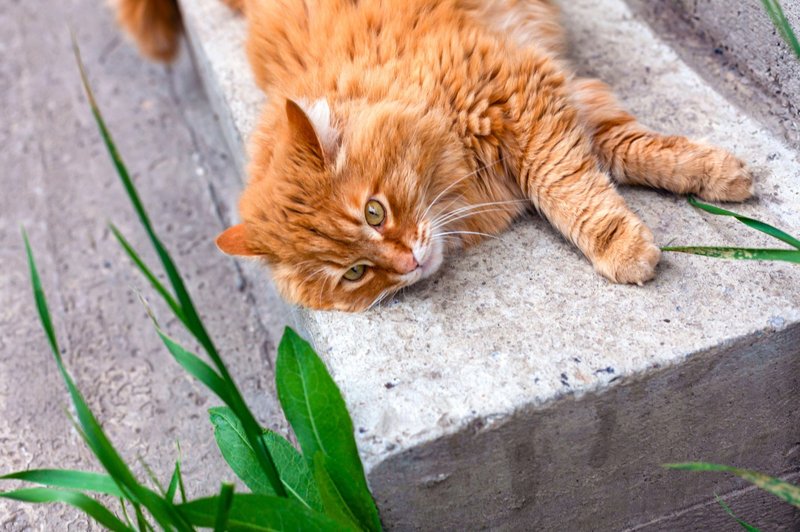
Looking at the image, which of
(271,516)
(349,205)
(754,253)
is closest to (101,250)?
(349,205)

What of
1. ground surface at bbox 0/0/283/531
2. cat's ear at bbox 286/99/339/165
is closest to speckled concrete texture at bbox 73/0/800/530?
cat's ear at bbox 286/99/339/165

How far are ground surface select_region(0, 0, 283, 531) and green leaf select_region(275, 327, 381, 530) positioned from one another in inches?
32.2

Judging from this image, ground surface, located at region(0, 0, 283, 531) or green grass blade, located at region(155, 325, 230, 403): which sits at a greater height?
green grass blade, located at region(155, 325, 230, 403)

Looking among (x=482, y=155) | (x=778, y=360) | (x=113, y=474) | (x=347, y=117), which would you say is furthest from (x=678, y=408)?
(x=113, y=474)

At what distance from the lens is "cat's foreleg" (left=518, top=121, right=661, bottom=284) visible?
1985 mm

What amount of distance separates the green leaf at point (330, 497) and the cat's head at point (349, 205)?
0.49 meters

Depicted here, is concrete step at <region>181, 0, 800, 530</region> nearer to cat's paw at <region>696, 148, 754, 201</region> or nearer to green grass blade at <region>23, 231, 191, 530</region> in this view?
cat's paw at <region>696, 148, 754, 201</region>

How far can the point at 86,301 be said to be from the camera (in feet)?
10.5

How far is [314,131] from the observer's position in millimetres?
1939

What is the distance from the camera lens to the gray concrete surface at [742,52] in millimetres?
2328

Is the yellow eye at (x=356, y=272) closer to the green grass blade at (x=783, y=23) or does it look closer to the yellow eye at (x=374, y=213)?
the yellow eye at (x=374, y=213)

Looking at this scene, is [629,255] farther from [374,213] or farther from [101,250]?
[101,250]

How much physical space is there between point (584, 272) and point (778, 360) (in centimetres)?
51

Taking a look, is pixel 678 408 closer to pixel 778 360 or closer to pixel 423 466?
pixel 778 360
